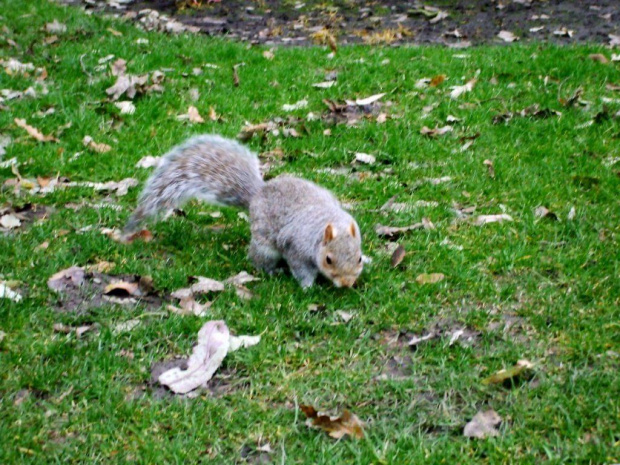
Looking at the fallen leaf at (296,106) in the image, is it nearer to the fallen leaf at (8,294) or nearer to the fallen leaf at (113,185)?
the fallen leaf at (113,185)

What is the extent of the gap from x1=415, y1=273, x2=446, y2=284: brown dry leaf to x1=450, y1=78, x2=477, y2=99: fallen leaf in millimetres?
2814

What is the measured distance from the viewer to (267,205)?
3857 mm

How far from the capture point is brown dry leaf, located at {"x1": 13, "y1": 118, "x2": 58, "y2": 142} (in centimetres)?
532

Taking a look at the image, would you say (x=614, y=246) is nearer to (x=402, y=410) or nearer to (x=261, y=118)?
(x=402, y=410)

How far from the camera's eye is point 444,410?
2.59 meters

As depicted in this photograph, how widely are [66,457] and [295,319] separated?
1.15 meters

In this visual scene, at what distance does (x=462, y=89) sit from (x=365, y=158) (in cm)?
147

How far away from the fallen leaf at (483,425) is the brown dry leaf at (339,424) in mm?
364

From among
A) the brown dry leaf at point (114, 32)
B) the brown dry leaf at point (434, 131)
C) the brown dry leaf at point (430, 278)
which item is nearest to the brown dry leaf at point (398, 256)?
the brown dry leaf at point (430, 278)

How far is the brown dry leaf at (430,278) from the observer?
3.44 m

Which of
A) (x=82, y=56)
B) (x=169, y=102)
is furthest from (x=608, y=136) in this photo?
(x=82, y=56)

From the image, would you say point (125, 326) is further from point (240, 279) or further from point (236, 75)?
point (236, 75)

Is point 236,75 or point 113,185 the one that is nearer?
point 113,185

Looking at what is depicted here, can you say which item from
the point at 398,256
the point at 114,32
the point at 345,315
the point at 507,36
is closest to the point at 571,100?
the point at 507,36
